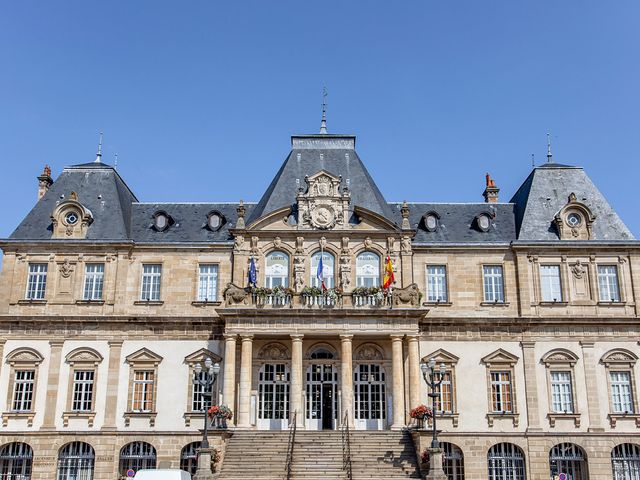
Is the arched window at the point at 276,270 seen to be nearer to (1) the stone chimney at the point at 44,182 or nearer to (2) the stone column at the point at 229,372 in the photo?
(2) the stone column at the point at 229,372

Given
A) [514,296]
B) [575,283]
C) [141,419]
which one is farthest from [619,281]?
[141,419]

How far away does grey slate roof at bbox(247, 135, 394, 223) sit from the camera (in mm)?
35281

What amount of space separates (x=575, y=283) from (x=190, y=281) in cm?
A: 1763

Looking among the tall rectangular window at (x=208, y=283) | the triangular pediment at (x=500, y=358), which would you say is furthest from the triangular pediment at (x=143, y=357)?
the triangular pediment at (x=500, y=358)

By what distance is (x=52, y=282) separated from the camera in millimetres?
33875

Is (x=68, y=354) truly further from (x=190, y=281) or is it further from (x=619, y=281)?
(x=619, y=281)

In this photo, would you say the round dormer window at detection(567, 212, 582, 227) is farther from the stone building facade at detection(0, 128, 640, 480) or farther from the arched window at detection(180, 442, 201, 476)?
the arched window at detection(180, 442, 201, 476)

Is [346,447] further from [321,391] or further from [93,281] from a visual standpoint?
[93,281]

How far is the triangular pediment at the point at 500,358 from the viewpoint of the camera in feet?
109

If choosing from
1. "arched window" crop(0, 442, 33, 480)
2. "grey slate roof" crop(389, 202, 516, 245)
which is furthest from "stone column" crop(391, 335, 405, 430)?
"arched window" crop(0, 442, 33, 480)

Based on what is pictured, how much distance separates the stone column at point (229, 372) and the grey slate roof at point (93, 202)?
7430 millimetres

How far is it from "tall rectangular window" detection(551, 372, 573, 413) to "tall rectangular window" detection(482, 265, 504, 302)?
13.7 ft

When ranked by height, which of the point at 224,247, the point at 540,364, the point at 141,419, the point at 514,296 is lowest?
the point at 141,419

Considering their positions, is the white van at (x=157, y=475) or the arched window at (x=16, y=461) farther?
the arched window at (x=16, y=461)
